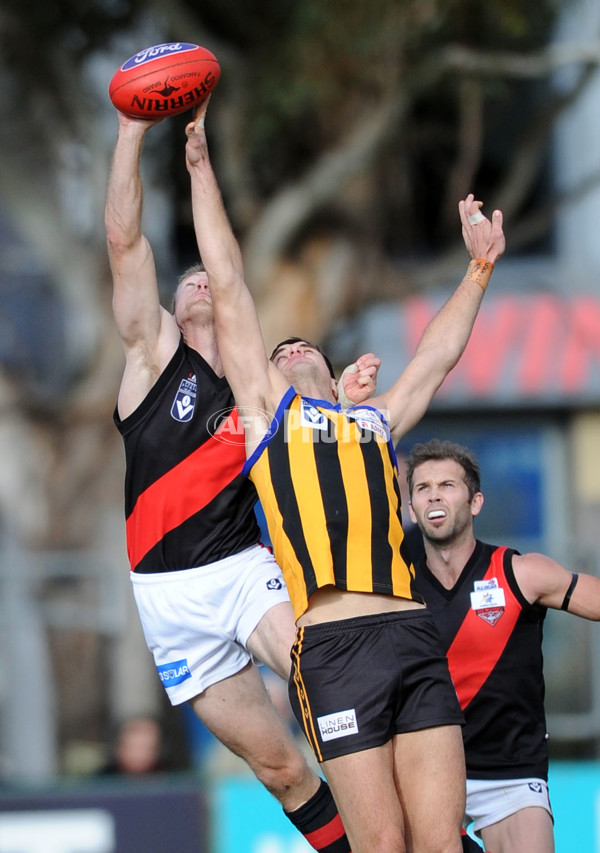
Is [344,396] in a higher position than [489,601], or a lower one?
higher

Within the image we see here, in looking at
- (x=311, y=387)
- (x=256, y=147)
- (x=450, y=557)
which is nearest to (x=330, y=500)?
(x=311, y=387)

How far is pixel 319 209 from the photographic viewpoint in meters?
12.7

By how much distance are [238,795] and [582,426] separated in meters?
8.06

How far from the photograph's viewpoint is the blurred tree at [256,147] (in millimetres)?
11906

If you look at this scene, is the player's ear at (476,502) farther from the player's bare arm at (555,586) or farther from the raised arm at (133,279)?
the raised arm at (133,279)

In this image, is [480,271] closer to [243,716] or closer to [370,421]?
[370,421]

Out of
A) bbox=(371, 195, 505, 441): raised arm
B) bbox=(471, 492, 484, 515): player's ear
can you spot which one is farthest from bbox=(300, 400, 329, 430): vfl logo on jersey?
bbox=(471, 492, 484, 515): player's ear

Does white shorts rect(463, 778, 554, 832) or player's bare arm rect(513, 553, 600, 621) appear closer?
player's bare arm rect(513, 553, 600, 621)

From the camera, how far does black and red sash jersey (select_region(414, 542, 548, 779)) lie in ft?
17.8

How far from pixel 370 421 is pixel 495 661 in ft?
4.44

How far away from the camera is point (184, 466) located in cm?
530

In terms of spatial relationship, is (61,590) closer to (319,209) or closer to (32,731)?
(32,731)

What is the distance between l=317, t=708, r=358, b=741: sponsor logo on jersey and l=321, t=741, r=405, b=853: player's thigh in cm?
8

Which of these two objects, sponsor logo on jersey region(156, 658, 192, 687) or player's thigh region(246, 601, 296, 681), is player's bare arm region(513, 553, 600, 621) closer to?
player's thigh region(246, 601, 296, 681)
